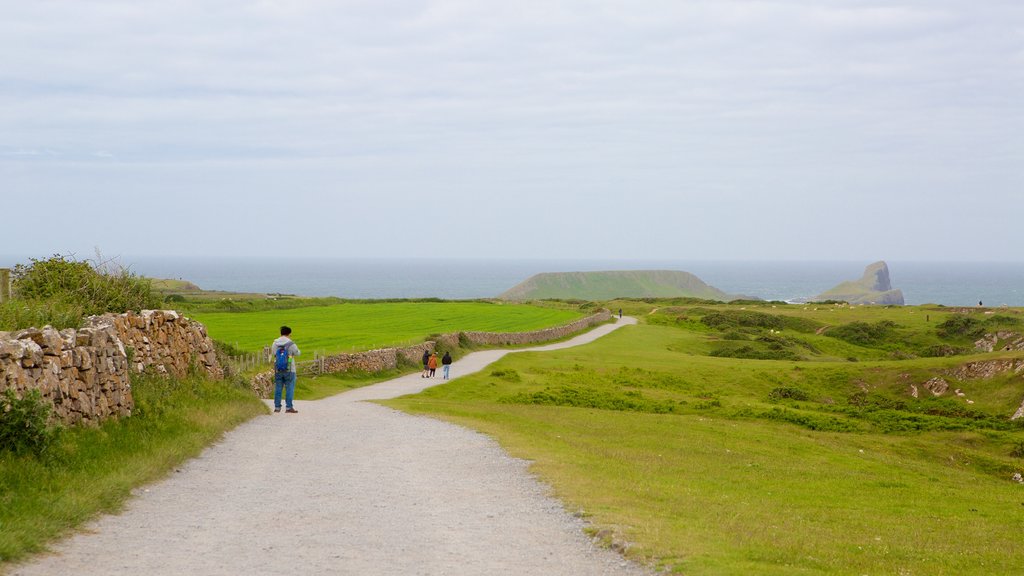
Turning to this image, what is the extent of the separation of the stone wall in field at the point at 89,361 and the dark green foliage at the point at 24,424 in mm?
281

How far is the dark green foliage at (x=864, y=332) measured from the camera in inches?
2958

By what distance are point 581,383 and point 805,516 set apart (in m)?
26.4

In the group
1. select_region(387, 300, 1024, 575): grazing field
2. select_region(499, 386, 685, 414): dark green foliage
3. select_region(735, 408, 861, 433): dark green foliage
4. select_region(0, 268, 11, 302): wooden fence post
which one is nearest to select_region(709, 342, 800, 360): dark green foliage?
select_region(387, 300, 1024, 575): grazing field

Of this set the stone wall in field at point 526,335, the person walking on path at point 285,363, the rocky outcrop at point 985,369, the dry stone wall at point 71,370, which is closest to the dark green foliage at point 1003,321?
the stone wall in field at point 526,335

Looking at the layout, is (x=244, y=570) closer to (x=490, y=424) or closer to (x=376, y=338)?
(x=490, y=424)

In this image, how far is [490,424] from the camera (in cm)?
2456

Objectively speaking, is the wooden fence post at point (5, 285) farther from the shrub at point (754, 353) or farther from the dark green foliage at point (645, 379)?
the shrub at point (754, 353)

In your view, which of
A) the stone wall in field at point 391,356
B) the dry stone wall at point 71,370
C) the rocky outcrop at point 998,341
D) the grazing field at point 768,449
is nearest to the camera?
the grazing field at point 768,449

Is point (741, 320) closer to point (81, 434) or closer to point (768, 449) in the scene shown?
point (768, 449)

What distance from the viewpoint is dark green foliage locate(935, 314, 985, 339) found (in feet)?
239

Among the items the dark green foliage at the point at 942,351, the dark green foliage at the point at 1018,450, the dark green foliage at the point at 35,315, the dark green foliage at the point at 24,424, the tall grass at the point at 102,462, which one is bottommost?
the dark green foliage at the point at 1018,450

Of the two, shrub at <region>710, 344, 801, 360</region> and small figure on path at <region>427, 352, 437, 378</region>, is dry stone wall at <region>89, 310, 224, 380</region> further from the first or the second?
shrub at <region>710, 344, 801, 360</region>

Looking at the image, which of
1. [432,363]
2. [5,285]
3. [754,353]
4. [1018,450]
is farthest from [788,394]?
[5,285]

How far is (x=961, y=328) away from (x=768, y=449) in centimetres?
5716
